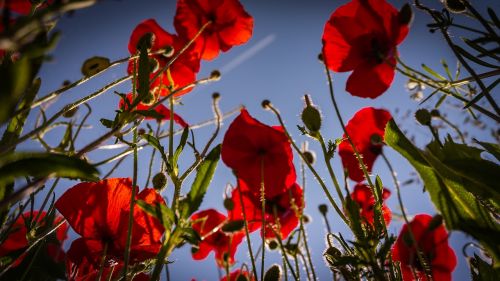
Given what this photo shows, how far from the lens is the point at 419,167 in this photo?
26.9 inches

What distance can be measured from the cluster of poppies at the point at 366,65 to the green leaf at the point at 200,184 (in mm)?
519

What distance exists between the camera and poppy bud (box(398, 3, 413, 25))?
990mm

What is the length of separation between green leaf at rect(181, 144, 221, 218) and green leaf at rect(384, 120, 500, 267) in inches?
13.7

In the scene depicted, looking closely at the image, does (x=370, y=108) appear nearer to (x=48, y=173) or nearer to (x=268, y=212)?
(x=268, y=212)

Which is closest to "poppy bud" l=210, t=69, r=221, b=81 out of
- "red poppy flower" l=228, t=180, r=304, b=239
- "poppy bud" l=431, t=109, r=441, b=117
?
"red poppy flower" l=228, t=180, r=304, b=239

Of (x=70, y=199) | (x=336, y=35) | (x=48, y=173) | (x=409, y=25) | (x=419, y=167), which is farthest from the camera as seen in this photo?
(x=336, y=35)

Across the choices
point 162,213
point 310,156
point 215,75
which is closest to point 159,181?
point 162,213

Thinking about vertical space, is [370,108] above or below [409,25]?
below

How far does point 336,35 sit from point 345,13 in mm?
67

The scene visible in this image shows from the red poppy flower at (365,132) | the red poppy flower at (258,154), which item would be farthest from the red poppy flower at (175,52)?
the red poppy flower at (365,132)

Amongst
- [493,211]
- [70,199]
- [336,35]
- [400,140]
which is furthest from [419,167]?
[70,199]

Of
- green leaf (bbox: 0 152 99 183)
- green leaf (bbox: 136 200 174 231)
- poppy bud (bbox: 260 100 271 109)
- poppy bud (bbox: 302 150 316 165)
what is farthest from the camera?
poppy bud (bbox: 302 150 316 165)

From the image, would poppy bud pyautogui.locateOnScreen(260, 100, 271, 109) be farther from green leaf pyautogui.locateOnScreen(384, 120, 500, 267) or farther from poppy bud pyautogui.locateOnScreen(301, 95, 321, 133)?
green leaf pyautogui.locateOnScreen(384, 120, 500, 267)

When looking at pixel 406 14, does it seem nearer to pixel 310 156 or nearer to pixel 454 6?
pixel 454 6
